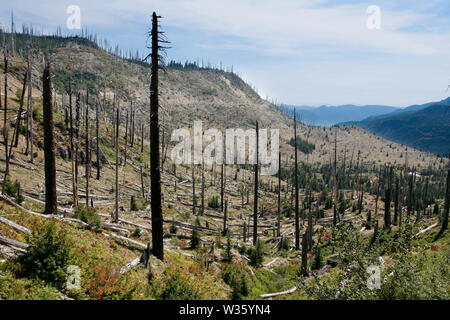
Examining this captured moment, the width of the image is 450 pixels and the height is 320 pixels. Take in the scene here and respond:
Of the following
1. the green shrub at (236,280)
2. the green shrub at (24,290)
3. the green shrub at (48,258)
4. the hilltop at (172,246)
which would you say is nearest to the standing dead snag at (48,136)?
the hilltop at (172,246)

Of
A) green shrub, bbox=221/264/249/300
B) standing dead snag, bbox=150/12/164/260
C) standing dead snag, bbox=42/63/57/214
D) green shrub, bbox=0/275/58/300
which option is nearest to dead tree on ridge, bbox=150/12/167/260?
standing dead snag, bbox=150/12/164/260

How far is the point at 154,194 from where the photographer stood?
48.6 ft

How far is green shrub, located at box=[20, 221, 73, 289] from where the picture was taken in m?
9.11

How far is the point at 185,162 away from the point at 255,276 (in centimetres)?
7390

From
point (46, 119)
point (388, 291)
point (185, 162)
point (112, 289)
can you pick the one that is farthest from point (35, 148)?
point (185, 162)

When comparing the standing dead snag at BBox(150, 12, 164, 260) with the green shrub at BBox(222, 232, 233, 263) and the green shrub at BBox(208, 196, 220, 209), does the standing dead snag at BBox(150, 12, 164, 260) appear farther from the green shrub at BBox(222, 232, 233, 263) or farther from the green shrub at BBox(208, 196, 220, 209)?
the green shrub at BBox(208, 196, 220, 209)

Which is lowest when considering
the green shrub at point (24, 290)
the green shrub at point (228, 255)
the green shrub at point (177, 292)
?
the green shrub at point (228, 255)

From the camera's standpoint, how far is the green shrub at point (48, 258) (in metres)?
9.11

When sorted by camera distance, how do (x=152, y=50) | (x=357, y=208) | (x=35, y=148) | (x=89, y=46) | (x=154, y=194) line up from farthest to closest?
(x=89, y=46) < (x=357, y=208) < (x=35, y=148) < (x=154, y=194) < (x=152, y=50)

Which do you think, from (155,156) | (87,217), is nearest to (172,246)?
(87,217)

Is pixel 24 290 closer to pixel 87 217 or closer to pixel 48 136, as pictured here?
pixel 87 217

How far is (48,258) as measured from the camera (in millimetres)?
9273

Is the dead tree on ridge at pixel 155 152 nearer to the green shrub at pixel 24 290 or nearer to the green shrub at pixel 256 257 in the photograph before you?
the green shrub at pixel 24 290
